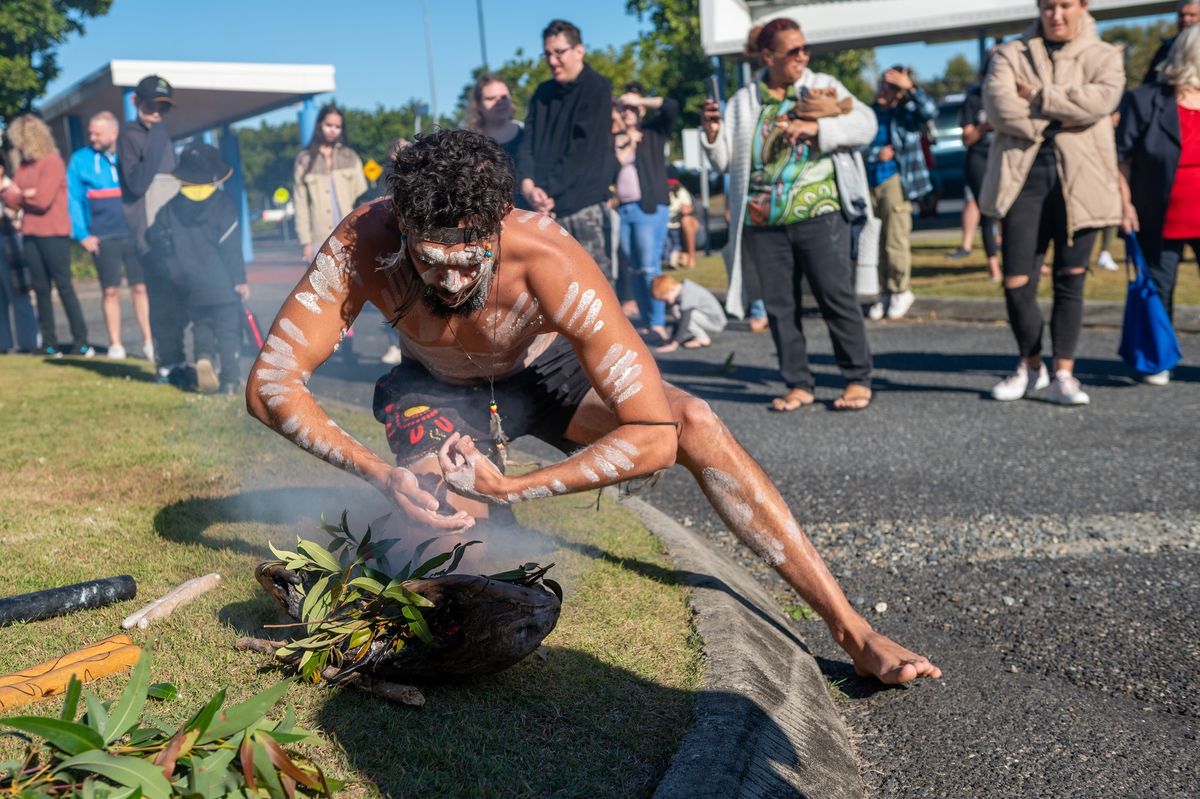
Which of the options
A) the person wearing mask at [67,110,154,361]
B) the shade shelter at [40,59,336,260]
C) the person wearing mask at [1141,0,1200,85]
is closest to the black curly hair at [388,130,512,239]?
the person wearing mask at [1141,0,1200,85]

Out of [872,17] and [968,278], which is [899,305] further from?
[872,17]

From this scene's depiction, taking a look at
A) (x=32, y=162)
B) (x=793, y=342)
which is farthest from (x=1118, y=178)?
(x=32, y=162)

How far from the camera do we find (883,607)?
387 cm

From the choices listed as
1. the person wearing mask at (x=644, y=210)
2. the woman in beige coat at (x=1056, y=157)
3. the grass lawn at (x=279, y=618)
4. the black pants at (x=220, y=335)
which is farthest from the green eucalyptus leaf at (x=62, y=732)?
the person wearing mask at (x=644, y=210)

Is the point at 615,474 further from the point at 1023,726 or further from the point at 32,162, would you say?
the point at 32,162

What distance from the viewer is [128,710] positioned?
210 centimetres

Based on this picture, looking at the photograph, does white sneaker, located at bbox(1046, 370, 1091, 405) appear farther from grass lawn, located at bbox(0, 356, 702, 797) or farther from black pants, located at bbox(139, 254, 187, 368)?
black pants, located at bbox(139, 254, 187, 368)

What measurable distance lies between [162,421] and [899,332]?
6.00 m

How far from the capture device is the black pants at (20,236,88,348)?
1020 cm

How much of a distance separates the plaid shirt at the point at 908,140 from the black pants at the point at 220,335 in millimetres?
5528

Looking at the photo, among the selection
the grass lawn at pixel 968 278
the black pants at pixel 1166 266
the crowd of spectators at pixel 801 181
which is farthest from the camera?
the grass lawn at pixel 968 278

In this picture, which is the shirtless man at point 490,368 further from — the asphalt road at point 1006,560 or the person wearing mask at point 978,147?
the person wearing mask at point 978,147

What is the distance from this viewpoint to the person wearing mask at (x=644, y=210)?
31.6 ft

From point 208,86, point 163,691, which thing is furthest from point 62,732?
point 208,86
